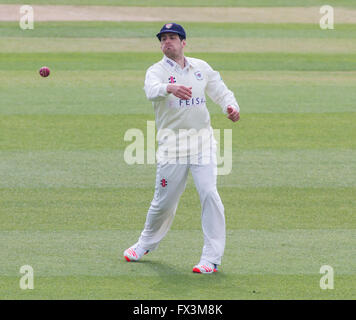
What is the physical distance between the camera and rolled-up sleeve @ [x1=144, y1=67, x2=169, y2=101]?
7.41m

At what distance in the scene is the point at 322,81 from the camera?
17.3 m

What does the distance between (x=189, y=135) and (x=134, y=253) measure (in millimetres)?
1179

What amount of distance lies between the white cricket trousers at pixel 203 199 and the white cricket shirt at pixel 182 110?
0.14 m

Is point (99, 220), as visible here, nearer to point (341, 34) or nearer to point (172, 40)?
point (172, 40)

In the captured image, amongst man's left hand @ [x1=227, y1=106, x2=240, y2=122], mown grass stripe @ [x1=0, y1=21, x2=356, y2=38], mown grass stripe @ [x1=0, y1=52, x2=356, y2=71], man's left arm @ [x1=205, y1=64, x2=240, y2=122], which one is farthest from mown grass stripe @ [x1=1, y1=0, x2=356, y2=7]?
man's left hand @ [x1=227, y1=106, x2=240, y2=122]

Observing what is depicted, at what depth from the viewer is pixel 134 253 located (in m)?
8.09

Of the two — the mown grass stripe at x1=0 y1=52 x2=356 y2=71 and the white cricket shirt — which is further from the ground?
the mown grass stripe at x1=0 y1=52 x2=356 y2=71

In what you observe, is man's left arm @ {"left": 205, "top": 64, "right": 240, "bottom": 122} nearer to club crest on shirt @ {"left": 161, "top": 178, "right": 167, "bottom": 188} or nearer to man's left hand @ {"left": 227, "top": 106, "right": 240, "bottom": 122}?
man's left hand @ {"left": 227, "top": 106, "right": 240, "bottom": 122}

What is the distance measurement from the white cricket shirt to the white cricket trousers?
142mm

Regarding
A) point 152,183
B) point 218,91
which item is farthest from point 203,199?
point 152,183

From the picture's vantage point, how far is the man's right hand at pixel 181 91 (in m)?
7.24

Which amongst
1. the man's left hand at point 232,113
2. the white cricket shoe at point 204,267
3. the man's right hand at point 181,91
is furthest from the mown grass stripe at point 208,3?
the man's right hand at point 181,91

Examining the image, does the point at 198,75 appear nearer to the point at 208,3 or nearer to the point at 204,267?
the point at 204,267

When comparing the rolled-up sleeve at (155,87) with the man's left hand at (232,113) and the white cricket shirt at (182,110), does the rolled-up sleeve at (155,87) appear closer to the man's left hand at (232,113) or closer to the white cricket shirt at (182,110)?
the white cricket shirt at (182,110)
